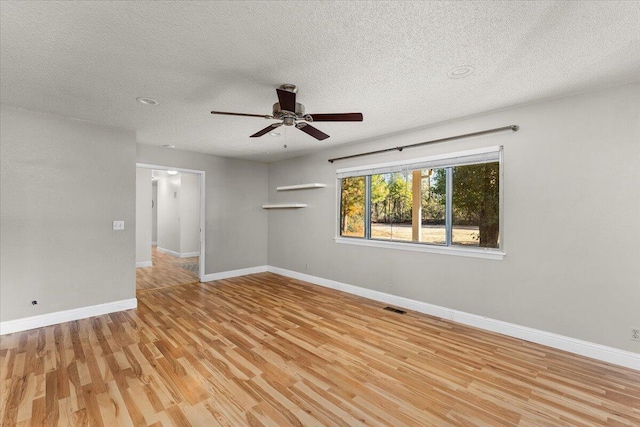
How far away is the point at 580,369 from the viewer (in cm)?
251

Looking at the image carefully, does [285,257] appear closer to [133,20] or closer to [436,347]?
[436,347]

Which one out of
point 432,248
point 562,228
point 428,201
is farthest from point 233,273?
point 562,228

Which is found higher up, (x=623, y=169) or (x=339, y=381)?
(x=623, y=169)

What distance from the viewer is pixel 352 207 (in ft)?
16.6

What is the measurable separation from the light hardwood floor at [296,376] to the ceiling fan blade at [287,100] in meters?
2.29

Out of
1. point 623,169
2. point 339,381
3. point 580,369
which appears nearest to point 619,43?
point 623,169

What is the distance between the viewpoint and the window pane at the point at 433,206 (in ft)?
12.7

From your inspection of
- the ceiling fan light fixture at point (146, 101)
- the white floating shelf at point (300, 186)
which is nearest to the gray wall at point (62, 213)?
the ceiling fan light fixture at point (146, 101)

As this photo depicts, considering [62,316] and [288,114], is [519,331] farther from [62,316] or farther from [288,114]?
[62,316]

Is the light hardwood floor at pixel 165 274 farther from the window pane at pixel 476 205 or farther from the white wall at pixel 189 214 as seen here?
the window pane at pixel 476 205

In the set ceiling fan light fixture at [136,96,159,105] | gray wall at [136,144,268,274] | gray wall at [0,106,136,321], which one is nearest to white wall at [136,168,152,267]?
gray wall at [136,144,268,274]

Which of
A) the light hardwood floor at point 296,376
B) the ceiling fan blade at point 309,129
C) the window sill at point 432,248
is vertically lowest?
the light hardwood floor at point 296,376

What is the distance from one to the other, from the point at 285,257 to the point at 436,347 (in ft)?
12.6

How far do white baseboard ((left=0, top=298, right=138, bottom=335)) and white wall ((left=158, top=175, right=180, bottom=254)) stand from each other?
4.59m
